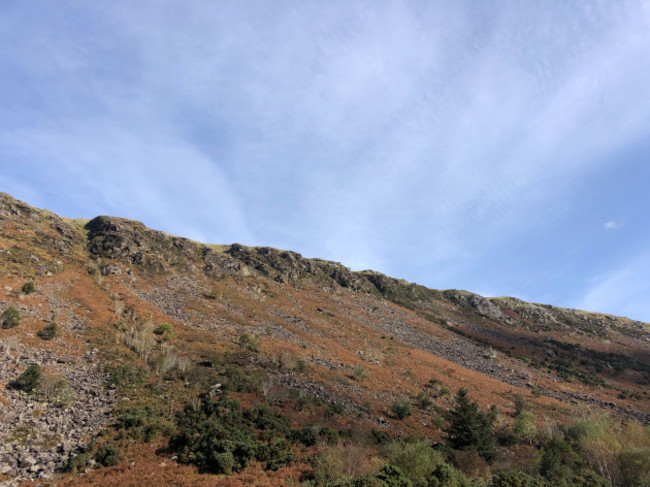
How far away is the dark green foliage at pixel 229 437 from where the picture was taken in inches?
598

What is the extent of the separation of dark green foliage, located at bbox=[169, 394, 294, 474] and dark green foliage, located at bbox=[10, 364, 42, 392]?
8.41 meters

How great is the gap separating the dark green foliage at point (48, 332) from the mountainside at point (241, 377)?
8 cm

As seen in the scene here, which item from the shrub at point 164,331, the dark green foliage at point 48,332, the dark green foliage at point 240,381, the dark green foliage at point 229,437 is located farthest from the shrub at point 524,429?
the dark green foliage at point 48,332

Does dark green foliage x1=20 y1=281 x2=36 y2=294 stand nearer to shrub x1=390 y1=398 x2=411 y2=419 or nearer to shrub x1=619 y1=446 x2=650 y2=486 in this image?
shrub x1=390 y1=398 x2=411 y2=419

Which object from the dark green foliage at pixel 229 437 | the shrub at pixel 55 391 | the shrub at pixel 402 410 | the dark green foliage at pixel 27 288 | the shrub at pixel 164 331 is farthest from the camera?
the shrub at pixel 164 331

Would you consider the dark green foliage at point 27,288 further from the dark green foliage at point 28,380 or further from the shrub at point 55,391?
the shrub at point 55,391

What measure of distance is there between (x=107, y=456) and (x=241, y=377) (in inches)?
499

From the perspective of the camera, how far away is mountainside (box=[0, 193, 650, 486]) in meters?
15.6

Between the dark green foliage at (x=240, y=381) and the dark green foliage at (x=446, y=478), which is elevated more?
the dark green foliage at (x=240, y=381)

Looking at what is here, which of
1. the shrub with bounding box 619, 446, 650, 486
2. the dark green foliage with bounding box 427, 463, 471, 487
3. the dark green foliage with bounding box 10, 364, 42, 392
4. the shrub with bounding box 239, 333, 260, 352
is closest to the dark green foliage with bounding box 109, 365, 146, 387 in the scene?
the dark green foliage with bounding box 10, 364, 42, 392

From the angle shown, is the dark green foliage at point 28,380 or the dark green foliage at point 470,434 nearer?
the dark green foliage at point 28,380

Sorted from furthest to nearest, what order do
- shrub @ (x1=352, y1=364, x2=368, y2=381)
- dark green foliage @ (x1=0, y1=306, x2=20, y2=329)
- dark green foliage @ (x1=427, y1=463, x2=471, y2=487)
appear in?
shrub @ (x1=352, y1=364, x2=368, y2=381) → dark green foliage @ (x1=0, y1=306, x2=20, y2=329) → dark green foliage @ (x1=427, y1=463, x2=471, y2=487)

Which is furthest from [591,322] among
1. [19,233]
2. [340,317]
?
[19,233]

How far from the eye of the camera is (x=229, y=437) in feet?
54.9
